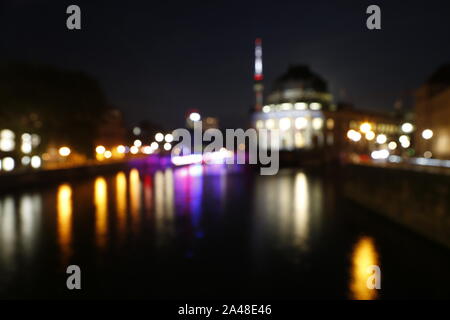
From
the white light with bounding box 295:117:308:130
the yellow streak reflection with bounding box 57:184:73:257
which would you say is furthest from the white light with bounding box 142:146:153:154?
the yellow streak reflection with bounding box 57:184:73:257

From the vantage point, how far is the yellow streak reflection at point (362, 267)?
8336 mm

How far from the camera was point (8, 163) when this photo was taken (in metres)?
32.7

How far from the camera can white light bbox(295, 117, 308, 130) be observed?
87.5 metres

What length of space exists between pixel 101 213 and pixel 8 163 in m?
20.1

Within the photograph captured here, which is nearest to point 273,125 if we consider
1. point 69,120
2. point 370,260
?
point 69,120

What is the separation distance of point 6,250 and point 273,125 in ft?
270

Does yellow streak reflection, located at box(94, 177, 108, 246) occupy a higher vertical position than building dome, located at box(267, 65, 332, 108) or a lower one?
lower

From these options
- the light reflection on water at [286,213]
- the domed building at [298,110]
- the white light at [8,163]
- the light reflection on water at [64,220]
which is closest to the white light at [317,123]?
the domed building at [298,110]

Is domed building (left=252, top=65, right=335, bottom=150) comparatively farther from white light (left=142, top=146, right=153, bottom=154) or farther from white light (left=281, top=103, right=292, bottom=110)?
white light (left=142, top=146, right=153, bottom=154)

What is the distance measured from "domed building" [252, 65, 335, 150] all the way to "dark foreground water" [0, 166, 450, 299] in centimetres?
6582

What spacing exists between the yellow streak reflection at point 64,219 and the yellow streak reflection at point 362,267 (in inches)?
279

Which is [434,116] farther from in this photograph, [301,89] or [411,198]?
[301,89]

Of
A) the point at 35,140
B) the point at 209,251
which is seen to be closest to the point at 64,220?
the point at 209,251
